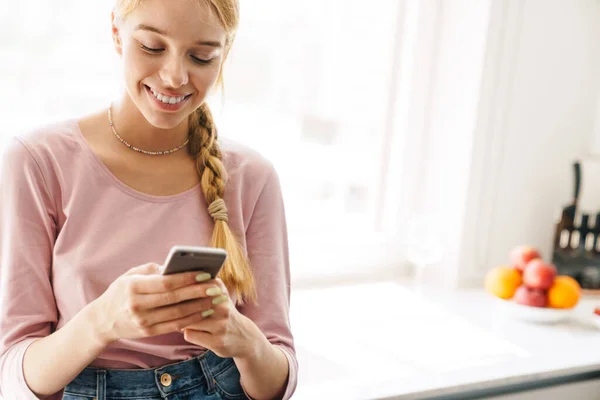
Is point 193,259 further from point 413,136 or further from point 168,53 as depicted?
point 413,136

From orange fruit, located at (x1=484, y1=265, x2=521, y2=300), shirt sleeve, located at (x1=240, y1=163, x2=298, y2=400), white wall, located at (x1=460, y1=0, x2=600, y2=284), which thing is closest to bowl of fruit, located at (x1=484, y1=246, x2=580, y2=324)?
orange fruit, located at (x1=484, y1=265, x2=521, y2=300)

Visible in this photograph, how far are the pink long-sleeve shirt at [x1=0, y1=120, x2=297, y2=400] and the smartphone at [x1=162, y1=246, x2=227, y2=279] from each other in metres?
0.22

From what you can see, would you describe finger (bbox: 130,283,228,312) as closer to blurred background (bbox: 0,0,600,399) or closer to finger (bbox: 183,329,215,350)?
finger (bbox: 183,329,215,350)

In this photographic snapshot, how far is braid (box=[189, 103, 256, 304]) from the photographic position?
0.96 meters

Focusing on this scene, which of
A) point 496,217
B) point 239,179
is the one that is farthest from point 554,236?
point 239,179

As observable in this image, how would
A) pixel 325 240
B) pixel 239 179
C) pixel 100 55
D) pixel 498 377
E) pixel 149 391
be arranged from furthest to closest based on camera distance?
pixel 325 240 < pixel 100 55 < pixel 498 377 < pixel 239 179 < pixel 149 391

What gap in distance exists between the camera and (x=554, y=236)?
187 cm

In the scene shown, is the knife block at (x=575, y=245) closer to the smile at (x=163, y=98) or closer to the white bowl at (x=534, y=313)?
the white bowl at (x=534, y=313)

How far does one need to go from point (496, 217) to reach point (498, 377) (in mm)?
651

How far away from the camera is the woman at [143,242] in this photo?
0.84 m

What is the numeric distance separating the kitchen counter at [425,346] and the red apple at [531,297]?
0.06 m

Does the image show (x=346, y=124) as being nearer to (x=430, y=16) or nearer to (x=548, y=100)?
(x=430, y=16)

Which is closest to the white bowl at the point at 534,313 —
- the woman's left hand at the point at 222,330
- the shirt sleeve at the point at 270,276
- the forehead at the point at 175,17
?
the shirt sleeve at the point at 270,276

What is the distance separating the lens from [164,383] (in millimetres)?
933
